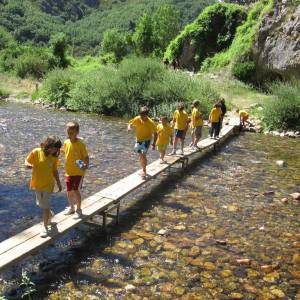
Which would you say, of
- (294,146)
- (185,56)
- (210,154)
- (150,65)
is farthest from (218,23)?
(210,154)

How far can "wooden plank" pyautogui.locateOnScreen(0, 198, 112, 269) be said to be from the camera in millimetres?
6676

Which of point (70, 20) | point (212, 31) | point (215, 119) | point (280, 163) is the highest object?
point (70, 20)

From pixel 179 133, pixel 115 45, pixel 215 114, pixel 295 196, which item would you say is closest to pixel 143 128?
pixel 179 133

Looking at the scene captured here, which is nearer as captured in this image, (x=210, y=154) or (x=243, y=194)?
(x=243, y=194)

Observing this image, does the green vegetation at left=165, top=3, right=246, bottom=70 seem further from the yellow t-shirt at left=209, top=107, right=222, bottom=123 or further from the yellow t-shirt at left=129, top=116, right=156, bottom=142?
the yellow t-shirt at left=129, top=116, right=156, bottom=142

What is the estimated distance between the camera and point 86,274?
743 cm

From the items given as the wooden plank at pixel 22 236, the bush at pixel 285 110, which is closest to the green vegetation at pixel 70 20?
the bush at pixel 285 110

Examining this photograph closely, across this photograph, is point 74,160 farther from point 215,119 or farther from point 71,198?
point 215,119

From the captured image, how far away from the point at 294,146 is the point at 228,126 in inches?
164

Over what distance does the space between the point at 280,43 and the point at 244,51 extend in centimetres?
455

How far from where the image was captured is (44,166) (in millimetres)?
7371

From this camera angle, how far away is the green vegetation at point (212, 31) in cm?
4509

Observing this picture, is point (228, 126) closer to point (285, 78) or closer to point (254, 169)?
point (254, 169)

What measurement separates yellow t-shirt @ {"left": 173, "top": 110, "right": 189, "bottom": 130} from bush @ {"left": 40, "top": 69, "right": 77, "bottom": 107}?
878 inches
